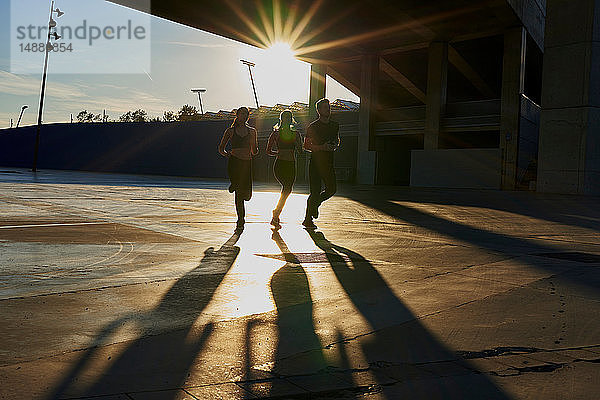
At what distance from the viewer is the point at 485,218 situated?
10758 mm

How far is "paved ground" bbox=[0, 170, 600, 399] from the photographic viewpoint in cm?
215

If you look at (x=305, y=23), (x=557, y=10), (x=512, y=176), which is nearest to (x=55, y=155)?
(x=305, y=23)

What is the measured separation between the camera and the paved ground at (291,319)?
84.8 inches

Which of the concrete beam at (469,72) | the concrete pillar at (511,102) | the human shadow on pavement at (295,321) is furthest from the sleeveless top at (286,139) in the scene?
the concrete beam at (469,72)

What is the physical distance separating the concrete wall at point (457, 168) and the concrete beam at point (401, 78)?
8335 millimetres

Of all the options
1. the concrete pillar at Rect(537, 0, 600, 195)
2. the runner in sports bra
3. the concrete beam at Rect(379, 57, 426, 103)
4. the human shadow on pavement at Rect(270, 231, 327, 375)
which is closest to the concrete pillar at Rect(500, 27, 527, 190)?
the concrete pillar at Rect(537, 0, 600, 195)

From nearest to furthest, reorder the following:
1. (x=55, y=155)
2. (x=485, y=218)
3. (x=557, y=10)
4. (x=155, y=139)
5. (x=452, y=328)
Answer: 1. (x=452, y=328)
2. (x=485, y=218)
3. (x=557, y=10)
4. (x=155, y=139)
5. (x=55, y=155)

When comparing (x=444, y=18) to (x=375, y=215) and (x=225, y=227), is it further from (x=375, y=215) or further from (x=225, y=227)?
(x=225, y=227)

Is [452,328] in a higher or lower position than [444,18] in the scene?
lower

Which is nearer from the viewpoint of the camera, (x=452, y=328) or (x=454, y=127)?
(x=452, y=328)

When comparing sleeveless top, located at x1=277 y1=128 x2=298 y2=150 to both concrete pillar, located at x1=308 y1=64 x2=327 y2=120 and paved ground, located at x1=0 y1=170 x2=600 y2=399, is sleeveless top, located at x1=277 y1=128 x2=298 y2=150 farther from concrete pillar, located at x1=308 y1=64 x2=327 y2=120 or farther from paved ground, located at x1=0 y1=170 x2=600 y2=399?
concrete pillar, located at x1=308 y1=64 x2=327 y2=120

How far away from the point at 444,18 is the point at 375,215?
71.9 ft

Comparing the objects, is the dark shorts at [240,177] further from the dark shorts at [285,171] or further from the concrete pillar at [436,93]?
the concrete pillar at [436,93]

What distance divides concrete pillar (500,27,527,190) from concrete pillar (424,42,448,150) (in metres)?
3.78
